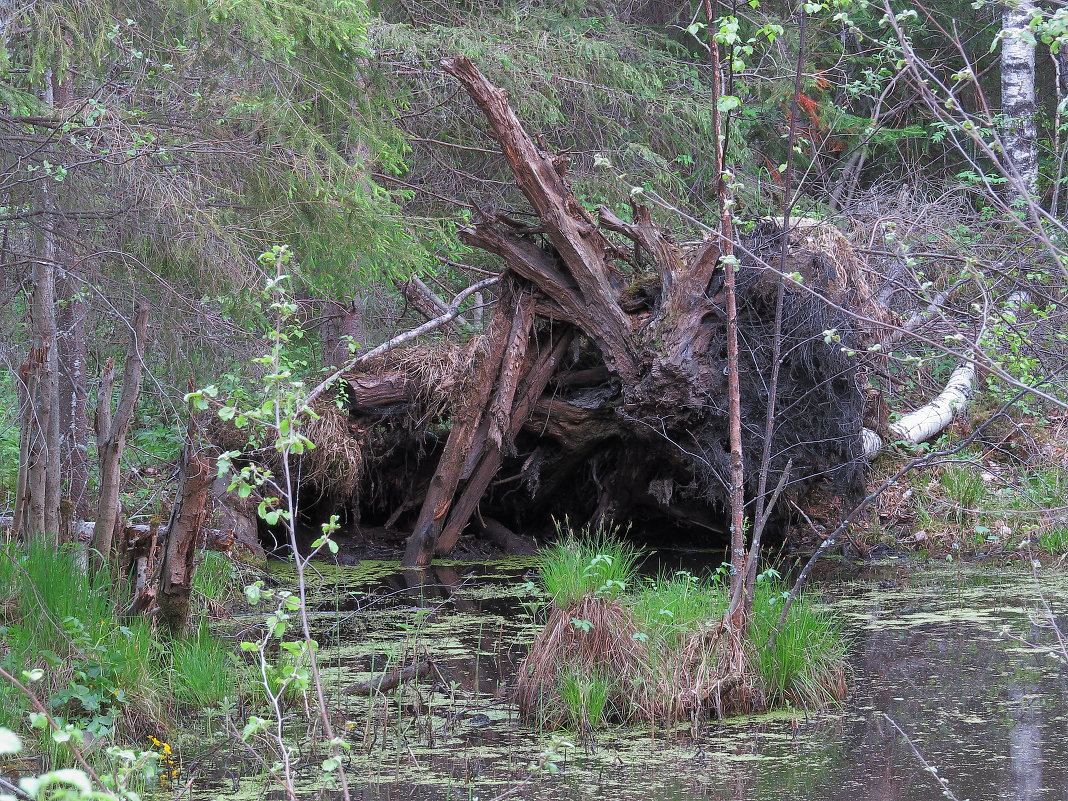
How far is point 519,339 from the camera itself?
8555 mm

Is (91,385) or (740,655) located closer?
(740,655)

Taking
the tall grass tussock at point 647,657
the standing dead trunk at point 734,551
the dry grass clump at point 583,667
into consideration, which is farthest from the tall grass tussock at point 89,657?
the standing dead trunk at point 734,551

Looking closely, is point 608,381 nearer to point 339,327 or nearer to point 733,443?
point 733,443

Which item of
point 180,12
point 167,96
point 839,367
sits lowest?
point 839,367

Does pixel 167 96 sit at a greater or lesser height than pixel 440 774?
greater

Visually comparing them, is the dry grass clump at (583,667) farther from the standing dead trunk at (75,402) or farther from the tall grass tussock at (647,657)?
the standing dead trunk at (75,402)

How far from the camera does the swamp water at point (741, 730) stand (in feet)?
13.6

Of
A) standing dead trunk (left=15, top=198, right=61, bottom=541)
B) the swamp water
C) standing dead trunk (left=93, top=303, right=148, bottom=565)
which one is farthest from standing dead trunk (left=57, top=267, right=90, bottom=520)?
the swamp water

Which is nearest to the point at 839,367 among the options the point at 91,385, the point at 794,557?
the point at 794,557

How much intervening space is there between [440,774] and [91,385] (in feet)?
25.9

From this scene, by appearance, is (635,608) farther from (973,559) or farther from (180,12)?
(973,559)

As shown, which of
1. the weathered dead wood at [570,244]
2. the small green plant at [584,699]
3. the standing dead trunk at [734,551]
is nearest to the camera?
the small green plant at [584,699]

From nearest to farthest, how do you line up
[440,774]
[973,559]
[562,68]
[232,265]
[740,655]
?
[440,774], [740,655], [232,265], [973,559], [562,68]

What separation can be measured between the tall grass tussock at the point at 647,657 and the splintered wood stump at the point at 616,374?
2338 mm
